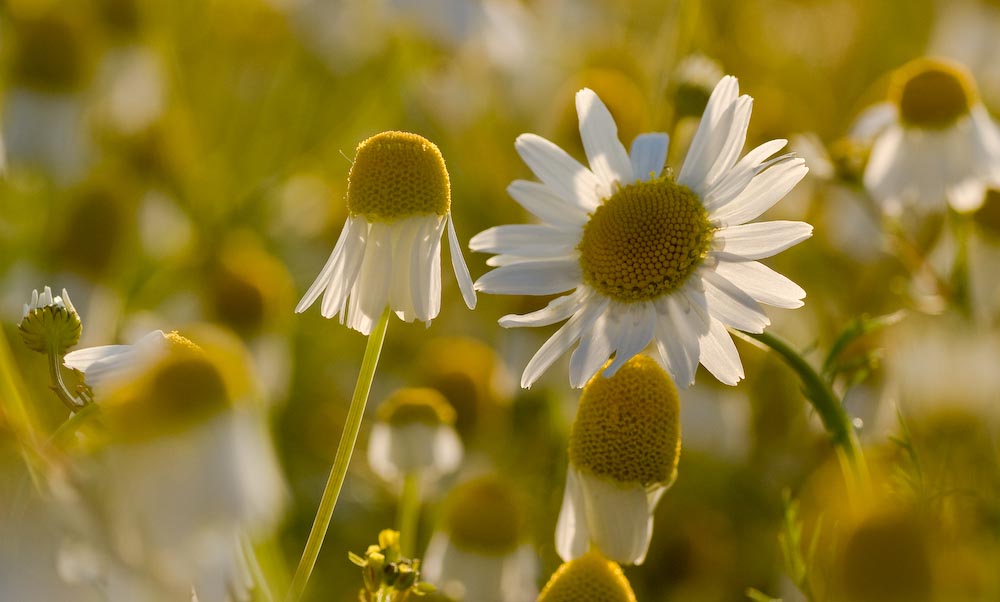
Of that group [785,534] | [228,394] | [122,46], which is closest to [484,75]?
[122,46]

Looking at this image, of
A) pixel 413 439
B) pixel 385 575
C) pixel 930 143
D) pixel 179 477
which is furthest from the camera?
pixel 930 143

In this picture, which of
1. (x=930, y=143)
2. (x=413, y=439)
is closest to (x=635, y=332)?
(x=413, y=439)

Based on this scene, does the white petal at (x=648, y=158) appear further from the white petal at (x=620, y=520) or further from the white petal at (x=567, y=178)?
the white petal at (x=620, y=520)

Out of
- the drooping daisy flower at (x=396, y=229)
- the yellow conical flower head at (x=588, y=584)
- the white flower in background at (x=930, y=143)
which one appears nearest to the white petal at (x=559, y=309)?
the drooping daisy flower at (x=396, y=229)

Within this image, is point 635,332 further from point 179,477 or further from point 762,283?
point 179,477

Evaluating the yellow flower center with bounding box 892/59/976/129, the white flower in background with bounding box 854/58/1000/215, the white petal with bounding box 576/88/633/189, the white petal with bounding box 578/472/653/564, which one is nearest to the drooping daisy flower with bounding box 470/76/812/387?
the white petal with bounding box 576/88/633/189

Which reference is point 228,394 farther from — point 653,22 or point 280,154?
point 653,22
